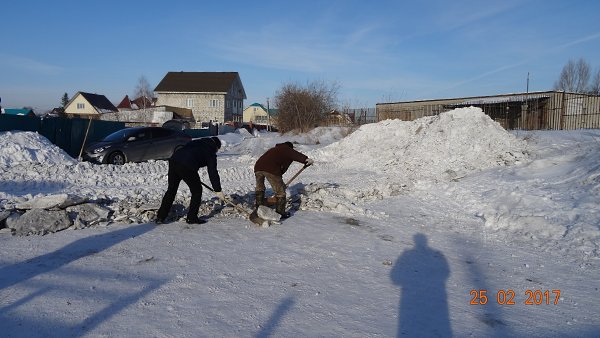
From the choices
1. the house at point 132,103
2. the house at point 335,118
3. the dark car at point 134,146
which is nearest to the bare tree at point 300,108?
the house at point 335,118

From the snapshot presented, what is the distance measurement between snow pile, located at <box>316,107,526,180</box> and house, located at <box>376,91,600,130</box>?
676 centimetres

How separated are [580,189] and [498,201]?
4.48 ft

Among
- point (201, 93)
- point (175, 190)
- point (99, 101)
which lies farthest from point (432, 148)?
point (99, 101)

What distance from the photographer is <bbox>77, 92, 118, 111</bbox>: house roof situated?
61.5 meters

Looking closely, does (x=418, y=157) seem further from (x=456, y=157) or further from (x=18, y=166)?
(x=18, y=166)

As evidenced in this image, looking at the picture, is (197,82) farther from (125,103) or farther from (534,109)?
(534,109)

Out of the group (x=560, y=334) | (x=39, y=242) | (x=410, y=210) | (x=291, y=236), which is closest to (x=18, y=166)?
(x=39, y=242)

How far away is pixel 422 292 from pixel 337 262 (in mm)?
1196

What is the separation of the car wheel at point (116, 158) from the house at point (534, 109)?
57.6 feet

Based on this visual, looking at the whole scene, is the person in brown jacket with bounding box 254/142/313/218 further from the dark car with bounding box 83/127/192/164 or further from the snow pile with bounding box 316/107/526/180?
the dark car with bounding box 83/127/192/164

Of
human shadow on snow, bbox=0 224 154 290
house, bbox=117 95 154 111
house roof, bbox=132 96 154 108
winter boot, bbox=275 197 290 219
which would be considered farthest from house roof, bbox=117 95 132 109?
human shadow on snow, bbox=0 224 154 290

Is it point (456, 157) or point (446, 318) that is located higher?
point (456, 157)

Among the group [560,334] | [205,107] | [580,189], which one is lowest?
[560,334]

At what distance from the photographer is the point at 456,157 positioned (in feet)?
41.6
